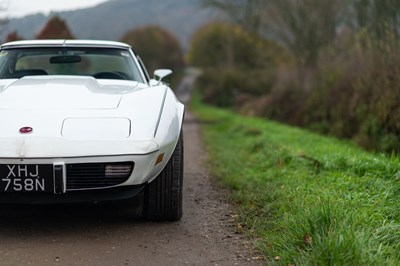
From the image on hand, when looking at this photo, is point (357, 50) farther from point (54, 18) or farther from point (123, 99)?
point (123, 99)

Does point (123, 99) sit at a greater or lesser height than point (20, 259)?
greater

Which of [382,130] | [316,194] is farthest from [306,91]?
[316,194]

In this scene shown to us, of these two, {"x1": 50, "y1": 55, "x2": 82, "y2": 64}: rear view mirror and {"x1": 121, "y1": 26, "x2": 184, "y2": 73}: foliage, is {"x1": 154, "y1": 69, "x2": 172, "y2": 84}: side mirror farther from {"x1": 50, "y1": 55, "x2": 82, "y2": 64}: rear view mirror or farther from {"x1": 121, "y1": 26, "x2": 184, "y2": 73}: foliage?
{"x1": 121, "y1": 26, "x2": 184, "y2": 73}: foliage

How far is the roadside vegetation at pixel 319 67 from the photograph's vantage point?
33.3 ft

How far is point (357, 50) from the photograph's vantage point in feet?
42.2

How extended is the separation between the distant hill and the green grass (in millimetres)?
5228

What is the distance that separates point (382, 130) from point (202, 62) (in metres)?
34.9

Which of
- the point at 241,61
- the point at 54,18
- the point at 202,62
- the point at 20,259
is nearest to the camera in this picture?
the point at 20,259

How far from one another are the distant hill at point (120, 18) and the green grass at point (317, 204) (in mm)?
5228

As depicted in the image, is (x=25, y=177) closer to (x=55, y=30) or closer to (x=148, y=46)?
(x=55, y=30)

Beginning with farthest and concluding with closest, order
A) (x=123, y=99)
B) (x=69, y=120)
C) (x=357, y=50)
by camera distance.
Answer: (x=357, y=50), (x=123, y=99), (x=69, y=120)

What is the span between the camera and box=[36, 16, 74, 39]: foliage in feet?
36.7

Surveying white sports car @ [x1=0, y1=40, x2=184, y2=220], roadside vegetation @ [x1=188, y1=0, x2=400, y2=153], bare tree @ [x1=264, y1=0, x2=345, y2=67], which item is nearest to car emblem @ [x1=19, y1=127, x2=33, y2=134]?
white sports car @ [x1=0, y1=40, x2=184, y2=220]

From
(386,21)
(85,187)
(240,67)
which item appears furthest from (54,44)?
(240,67)
